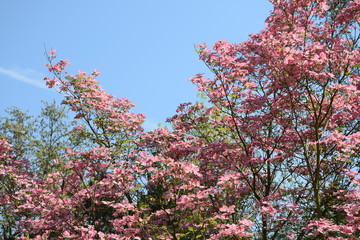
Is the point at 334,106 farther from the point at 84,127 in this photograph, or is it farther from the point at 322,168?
the point at 84,127

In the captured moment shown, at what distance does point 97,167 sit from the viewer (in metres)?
7.98

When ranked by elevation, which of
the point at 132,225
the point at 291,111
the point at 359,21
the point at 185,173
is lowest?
the point at 132,225

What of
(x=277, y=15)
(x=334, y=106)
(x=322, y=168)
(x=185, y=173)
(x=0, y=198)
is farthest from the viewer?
(x=0, y=198)

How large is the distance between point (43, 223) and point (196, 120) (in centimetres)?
428

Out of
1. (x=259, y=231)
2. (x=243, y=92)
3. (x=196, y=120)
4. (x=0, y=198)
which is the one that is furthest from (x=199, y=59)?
(x=0, y=198)

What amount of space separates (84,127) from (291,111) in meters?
6.51

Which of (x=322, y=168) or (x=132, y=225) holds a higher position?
(x=322, y=168)

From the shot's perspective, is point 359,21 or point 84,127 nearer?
point 359,21

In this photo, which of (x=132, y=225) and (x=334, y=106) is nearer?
(x=132, y=225)

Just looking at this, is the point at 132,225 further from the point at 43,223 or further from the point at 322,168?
the point at 322,168

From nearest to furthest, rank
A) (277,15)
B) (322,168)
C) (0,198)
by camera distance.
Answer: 1. (322,168)
2. (277,15)
3. (0,198)

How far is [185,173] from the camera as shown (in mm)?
6129

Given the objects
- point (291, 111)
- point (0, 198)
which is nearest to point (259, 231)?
point (291, 111)

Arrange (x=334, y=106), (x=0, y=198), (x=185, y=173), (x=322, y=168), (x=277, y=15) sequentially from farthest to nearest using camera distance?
(x=0, y=198) < (x=277, y=15) < (x=322, y=168) < (x=334, y=106) < (x=185, y=173)
